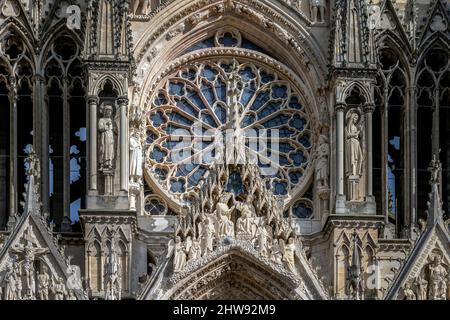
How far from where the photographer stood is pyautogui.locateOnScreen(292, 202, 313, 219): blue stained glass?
165 feet

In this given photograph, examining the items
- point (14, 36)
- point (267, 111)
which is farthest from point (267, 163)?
point (14, 36)

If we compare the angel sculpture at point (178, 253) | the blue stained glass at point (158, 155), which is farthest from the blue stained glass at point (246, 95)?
the angel sculpture at point (178, 253)

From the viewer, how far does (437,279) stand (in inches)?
1909

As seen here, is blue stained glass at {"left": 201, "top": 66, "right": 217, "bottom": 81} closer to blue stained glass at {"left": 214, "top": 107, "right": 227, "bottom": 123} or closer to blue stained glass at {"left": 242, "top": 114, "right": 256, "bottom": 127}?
blue stained glass at {"left": 214, "top": 107, "right": 227, "bottom": 123}

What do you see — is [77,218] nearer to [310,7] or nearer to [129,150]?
[129,150]

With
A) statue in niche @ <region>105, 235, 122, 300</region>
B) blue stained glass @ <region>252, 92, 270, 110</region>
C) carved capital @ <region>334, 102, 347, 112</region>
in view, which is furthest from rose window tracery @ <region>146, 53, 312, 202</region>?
statue in niche @ <region>105, 235, 122, 300</region>

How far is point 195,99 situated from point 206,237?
3215 mm

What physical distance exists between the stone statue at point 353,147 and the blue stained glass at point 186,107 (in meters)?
2.76

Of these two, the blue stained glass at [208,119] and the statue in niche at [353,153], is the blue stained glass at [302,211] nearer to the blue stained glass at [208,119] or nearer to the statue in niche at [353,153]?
the statue in niche at [353,153]

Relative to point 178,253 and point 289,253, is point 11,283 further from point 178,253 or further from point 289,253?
point 289,253

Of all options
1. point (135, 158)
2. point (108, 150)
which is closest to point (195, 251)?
point (135, 158)

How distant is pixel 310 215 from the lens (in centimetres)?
5031

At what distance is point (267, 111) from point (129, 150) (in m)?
2.70

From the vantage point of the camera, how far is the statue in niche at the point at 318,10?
51062mm
